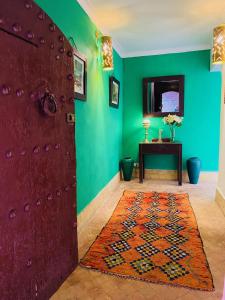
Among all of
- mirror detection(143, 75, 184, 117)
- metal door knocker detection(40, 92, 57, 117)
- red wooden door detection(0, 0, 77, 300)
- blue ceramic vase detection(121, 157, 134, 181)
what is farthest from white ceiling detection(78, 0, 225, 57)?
blue ceramic vase detection(121, 157, 134, 181)

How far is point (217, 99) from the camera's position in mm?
4145

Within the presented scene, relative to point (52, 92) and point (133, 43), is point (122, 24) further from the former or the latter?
point (52, 92)

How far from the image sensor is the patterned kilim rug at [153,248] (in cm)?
162

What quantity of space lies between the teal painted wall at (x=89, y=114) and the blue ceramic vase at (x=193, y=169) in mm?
1420

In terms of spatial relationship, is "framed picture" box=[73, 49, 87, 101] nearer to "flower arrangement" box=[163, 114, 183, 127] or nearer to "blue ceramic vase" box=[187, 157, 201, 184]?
"flower arrangement" box=[163, 114, 183, 127]

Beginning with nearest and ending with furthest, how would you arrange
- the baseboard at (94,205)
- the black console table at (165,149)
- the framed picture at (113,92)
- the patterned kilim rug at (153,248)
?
the patterned kilim rug at (153,248)
the baseboard at (94,205)
the framed picture at (113,92)
the black console table at (165,149)

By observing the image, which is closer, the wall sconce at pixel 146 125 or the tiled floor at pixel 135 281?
the tiled floor at pixel 135 281

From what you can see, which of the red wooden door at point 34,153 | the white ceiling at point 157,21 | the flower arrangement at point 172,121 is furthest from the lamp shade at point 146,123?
the red wooden door at point 34,153

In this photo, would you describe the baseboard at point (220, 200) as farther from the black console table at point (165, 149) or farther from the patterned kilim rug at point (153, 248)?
the black console table at point (165, 149)

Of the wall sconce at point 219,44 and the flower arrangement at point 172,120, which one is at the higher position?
the wall sconce at point 219,44

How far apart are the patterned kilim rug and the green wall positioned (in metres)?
1.68

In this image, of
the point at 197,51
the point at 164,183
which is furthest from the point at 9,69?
the point at 197,51

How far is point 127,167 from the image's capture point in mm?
4262

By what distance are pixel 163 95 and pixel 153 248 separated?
3077mm
